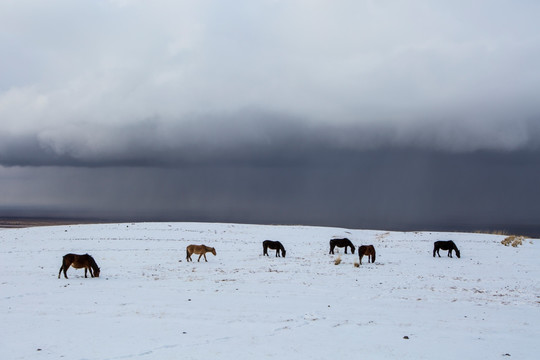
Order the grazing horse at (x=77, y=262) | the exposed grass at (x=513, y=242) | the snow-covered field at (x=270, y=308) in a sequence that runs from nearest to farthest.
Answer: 1. the snow-covered field at (x=270, y=308)
2. the grazing horse at (x=77, y=262)
3. the exposed grass at (x=513, y=242)

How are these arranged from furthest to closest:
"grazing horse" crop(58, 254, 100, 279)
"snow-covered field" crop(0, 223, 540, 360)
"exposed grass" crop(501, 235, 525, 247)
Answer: "exposed grass" crop(501, 235, 525, 247) → "grazing horse" crop(58, 254, 100, 279) → "snow-covered field" crop(0, 223, 540, 360)

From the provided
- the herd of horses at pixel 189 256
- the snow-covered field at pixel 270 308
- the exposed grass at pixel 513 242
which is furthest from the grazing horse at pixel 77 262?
the exposed grass at pixel 513 242

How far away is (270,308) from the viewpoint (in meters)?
12.5

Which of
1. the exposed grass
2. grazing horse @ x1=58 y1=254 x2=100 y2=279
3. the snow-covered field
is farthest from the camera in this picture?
the exposed grass

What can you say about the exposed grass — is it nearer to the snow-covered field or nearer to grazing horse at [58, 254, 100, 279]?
the snow-covered field

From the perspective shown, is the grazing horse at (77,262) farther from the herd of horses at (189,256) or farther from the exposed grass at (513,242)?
the exposed grass at (513,242)

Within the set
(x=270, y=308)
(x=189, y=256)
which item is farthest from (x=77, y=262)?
(x=270, y=308)

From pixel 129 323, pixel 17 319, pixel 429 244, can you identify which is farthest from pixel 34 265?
pixel 429 244

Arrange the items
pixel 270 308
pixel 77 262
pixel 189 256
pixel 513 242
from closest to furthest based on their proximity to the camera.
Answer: pixel 270 308 < pixel 77 262 < pixel 189 256 < pixel 513 242

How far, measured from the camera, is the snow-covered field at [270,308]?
9.02 meters

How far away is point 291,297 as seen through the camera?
1409cm

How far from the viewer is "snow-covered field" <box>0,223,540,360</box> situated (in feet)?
29.6

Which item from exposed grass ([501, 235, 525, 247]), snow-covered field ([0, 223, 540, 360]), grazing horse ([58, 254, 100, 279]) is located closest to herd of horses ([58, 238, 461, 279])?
grazing horse ([58, 254, 100, 279])

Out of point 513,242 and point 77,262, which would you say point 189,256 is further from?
point 513,242
